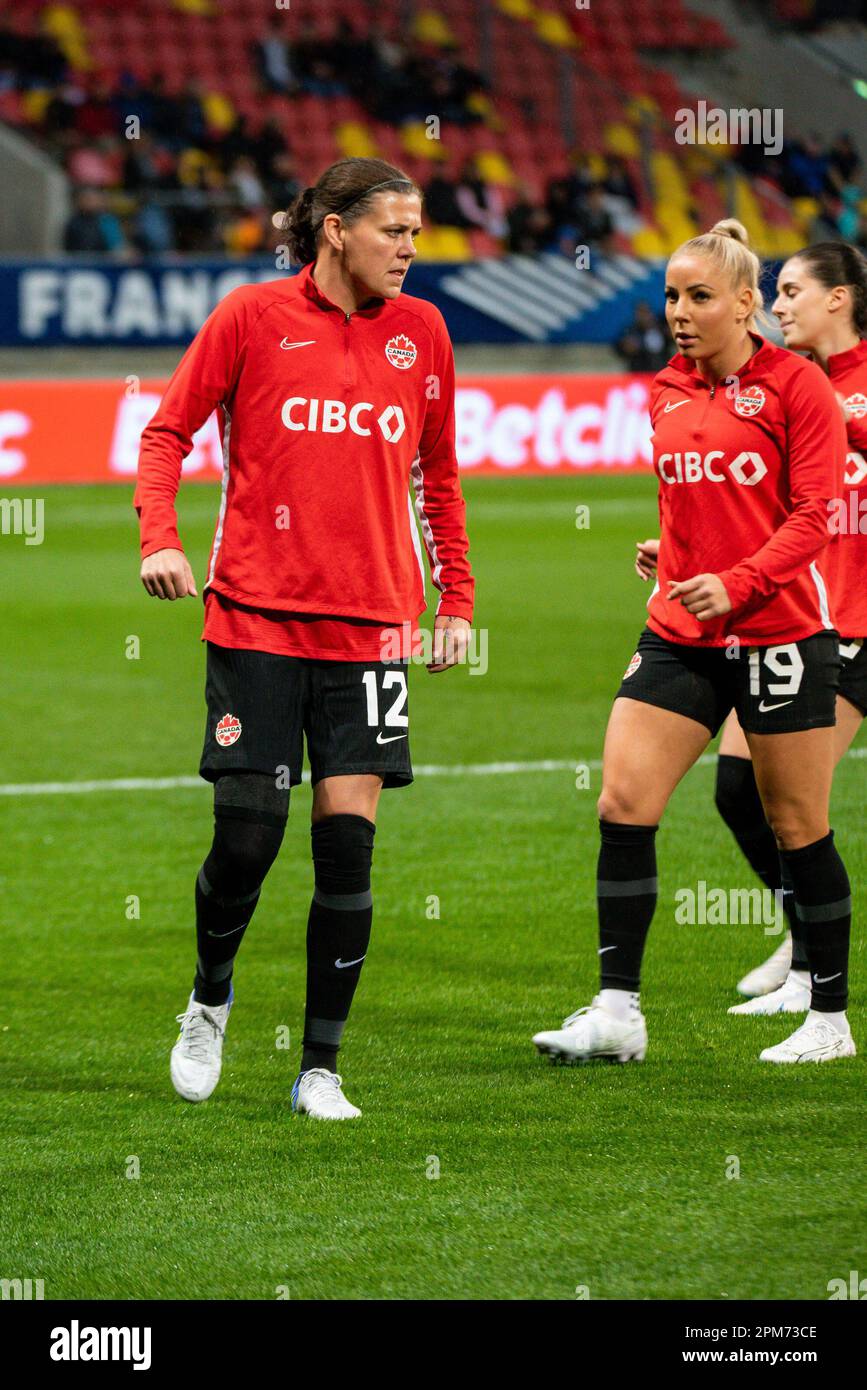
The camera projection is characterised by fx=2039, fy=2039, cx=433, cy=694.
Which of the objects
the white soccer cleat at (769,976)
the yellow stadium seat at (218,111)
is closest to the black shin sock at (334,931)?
the white soccer cleat at (769,976)

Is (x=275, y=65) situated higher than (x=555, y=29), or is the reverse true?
A: (x=555, y=29)

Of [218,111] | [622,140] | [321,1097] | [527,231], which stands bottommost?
[321,1097]

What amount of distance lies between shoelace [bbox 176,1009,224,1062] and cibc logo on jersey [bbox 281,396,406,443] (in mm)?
1339

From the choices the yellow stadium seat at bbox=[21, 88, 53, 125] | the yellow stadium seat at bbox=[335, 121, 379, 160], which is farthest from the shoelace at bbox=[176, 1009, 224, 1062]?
the yellow stadium seat at bbox=[335, 121, 379, 160]

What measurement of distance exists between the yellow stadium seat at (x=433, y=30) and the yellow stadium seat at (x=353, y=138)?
6.37 ft

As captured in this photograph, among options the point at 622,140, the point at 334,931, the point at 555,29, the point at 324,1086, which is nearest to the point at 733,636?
the point at 334,931

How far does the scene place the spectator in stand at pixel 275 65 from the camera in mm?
28625

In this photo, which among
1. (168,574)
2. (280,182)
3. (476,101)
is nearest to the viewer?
(168,574)

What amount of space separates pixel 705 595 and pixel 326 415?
896mm

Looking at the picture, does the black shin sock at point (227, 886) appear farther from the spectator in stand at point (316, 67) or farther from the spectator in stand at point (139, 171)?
the spectator in stand at point (316, 67)

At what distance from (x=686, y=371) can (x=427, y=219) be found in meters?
23.2

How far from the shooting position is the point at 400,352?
4.44 meters

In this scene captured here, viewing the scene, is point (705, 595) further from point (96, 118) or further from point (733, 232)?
point (96, 118)

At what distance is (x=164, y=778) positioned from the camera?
347 inches
